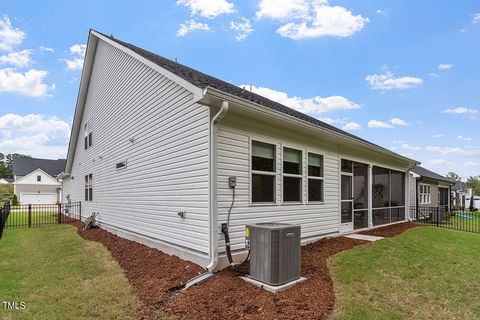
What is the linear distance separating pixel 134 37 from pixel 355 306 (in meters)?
15.2

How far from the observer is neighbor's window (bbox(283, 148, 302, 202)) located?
23.4 feet

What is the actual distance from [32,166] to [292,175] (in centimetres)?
5237

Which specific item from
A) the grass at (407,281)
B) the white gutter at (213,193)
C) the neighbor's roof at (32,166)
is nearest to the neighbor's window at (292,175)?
the grass at (407,281)

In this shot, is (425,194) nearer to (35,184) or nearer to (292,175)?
(292,175)

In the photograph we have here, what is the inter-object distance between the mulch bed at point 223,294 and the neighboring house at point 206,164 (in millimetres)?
523

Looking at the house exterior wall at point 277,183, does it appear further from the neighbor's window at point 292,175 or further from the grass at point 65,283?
the grass at point 65,283

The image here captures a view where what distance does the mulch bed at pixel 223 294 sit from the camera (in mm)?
3859

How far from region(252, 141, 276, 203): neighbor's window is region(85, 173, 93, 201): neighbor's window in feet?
31.7

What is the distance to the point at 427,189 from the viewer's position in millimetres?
19953

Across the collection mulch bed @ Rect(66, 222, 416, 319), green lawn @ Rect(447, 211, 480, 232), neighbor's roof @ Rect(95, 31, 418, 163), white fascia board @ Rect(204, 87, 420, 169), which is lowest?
green lawn @ Rect(447, 211, 480, 232)

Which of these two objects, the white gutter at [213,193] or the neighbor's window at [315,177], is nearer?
the white gutter at [213,193]

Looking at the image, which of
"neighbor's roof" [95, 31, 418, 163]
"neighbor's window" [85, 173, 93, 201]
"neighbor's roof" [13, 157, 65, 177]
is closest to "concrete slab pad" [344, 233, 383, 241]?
"neighbor's roof" [95, 31, 418, 163]

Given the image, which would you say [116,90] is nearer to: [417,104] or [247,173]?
[247,173]

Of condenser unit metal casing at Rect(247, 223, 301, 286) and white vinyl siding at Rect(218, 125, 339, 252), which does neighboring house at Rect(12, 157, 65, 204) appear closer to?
white vinyl siding at Rect(218, 125, 339, 252)
